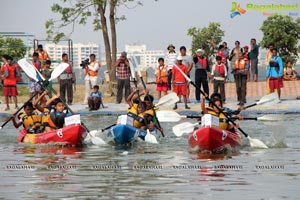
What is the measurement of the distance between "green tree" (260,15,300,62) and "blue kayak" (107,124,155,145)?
57.9 ft

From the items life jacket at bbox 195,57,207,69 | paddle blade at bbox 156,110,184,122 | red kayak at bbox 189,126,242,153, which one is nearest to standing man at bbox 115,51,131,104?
life jacket at bbox 195,57,207,69

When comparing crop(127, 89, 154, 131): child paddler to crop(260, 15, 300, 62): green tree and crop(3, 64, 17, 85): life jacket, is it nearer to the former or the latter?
crop(3, 64, 17, 85): life jacket

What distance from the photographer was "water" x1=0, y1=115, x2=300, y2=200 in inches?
545

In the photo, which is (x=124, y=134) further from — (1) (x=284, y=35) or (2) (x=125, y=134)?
(1) (x=284, y=35)

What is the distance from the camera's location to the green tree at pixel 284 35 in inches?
1497

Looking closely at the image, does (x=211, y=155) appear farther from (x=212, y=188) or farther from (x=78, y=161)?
(x=212, y=188)

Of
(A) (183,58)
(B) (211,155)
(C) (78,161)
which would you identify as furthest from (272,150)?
(A) (183,58)

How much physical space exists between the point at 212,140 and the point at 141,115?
3.49 metres

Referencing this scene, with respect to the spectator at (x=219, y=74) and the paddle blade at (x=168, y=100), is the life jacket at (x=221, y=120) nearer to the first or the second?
the paddle blade at (x=168, y=100)

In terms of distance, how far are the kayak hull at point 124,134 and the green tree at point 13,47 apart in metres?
19.2

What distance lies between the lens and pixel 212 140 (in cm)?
1883

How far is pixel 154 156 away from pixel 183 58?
1042 centimetres

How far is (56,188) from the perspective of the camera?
14297 mm

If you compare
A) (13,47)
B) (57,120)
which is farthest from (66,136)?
(13,47)
